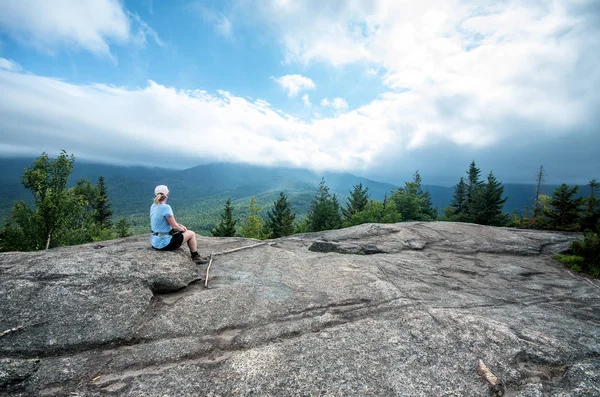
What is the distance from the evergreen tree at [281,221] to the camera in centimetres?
6275

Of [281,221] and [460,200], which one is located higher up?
[460,200]

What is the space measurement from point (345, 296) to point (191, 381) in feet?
16.4

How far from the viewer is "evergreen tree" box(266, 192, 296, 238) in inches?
2470

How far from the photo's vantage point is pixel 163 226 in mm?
9109

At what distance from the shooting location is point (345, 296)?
8.51 metres

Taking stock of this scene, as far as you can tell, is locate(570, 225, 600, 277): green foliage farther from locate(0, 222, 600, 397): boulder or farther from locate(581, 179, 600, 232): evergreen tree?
locate(0, 222, 600, 397): boulder

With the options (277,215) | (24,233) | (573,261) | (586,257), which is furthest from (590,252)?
(24,233)

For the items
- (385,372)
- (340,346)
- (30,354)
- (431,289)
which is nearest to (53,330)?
(30,354)

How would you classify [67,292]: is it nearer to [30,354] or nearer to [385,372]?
[30,354]

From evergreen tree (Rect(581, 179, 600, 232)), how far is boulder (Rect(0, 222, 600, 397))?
50.2ft

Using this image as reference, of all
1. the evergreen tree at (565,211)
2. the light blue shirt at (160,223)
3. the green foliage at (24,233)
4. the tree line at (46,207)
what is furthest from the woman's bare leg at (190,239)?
the green foliage at (24,233)

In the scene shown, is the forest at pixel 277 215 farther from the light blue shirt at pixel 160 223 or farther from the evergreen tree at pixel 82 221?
the light blue shirt at pixel 160 223

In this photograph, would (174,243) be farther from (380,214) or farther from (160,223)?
(380,214)

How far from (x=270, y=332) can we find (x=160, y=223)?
209 inches
